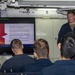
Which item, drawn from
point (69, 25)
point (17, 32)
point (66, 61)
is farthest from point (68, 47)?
point (17, 32)

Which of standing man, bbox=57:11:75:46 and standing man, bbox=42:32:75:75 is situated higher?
standing man, bbox=57:11:75:46

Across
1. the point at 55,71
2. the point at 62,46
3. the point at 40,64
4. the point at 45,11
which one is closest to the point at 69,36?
the point at 62,46

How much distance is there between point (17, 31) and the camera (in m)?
7.57

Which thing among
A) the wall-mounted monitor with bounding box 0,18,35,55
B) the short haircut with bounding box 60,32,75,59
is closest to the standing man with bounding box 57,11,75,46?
the wall-mounted monitor with bounding box 0,18,35,55

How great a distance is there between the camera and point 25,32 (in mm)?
7602

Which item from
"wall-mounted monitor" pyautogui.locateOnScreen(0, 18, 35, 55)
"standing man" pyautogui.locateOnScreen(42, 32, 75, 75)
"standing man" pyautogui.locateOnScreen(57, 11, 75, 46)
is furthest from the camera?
"wall-mounted monitor" pyautogui.locateOnScreen(0, 18, 35, 55)

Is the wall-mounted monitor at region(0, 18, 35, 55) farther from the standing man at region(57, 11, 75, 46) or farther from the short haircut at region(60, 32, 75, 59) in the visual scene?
the short haircut at region(60, 32, 75, 59)

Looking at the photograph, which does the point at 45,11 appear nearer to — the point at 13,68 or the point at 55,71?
the point at 13,68

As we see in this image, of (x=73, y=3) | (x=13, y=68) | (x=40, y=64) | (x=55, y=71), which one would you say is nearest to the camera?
(x=55, y=71)

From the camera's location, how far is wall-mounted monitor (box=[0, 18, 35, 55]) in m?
7.54

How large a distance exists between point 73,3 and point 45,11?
241cm

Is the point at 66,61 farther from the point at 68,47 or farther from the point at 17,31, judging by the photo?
the point at 17,31

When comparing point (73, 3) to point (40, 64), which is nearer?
point (40, 64)

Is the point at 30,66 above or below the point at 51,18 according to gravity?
below
